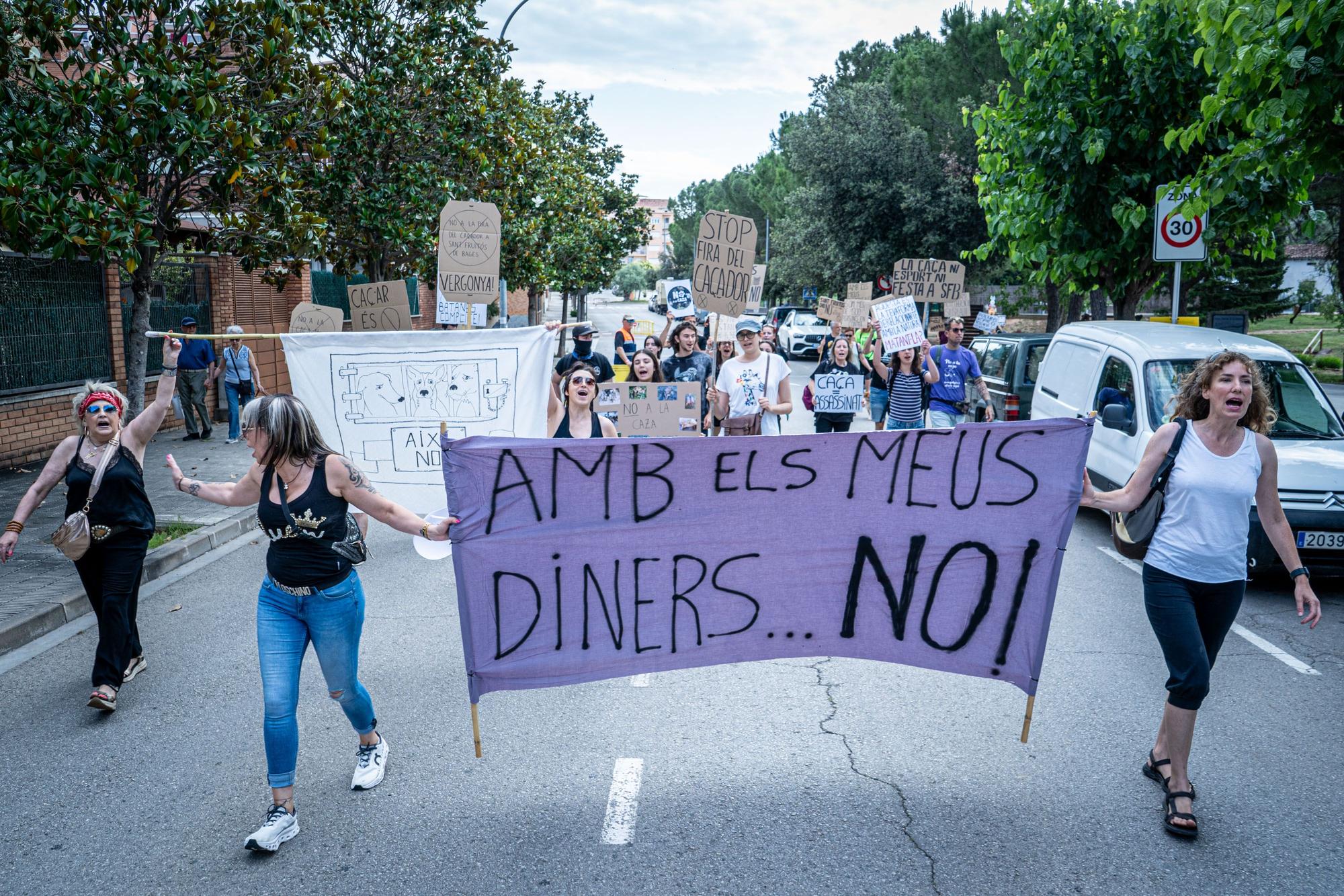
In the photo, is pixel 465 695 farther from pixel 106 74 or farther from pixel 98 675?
pixel 106 74

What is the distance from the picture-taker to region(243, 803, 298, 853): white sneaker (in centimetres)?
384

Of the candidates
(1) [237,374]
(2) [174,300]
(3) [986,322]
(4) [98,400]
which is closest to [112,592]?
(4) [98,400]

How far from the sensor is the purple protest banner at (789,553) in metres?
4.21

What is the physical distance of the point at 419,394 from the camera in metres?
6.96

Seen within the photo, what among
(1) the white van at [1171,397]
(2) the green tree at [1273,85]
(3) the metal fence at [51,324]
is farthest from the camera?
(3) the metal fence at [51,324]

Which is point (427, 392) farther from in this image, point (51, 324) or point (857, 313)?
point (857, 313)

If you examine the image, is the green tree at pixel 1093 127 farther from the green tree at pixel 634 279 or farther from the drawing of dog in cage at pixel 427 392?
the green tree at pixel 634 279

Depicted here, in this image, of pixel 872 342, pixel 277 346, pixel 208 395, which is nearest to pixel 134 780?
pixel 872 342

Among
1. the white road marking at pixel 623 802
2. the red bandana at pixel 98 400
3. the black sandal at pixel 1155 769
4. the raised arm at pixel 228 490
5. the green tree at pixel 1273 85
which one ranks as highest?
the green tree at pixel 1273 85

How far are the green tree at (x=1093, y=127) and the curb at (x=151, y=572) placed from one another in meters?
10.9

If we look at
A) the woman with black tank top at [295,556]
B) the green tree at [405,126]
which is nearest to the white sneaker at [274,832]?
the woman with black tank top at [295,556]

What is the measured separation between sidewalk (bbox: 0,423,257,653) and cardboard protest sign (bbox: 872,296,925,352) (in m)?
6.77

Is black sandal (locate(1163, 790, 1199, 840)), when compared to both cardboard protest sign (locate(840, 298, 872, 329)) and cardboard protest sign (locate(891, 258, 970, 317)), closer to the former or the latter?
cardboard protest sign (locate(891, 258, 970, 317))

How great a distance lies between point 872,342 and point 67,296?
11158mm
